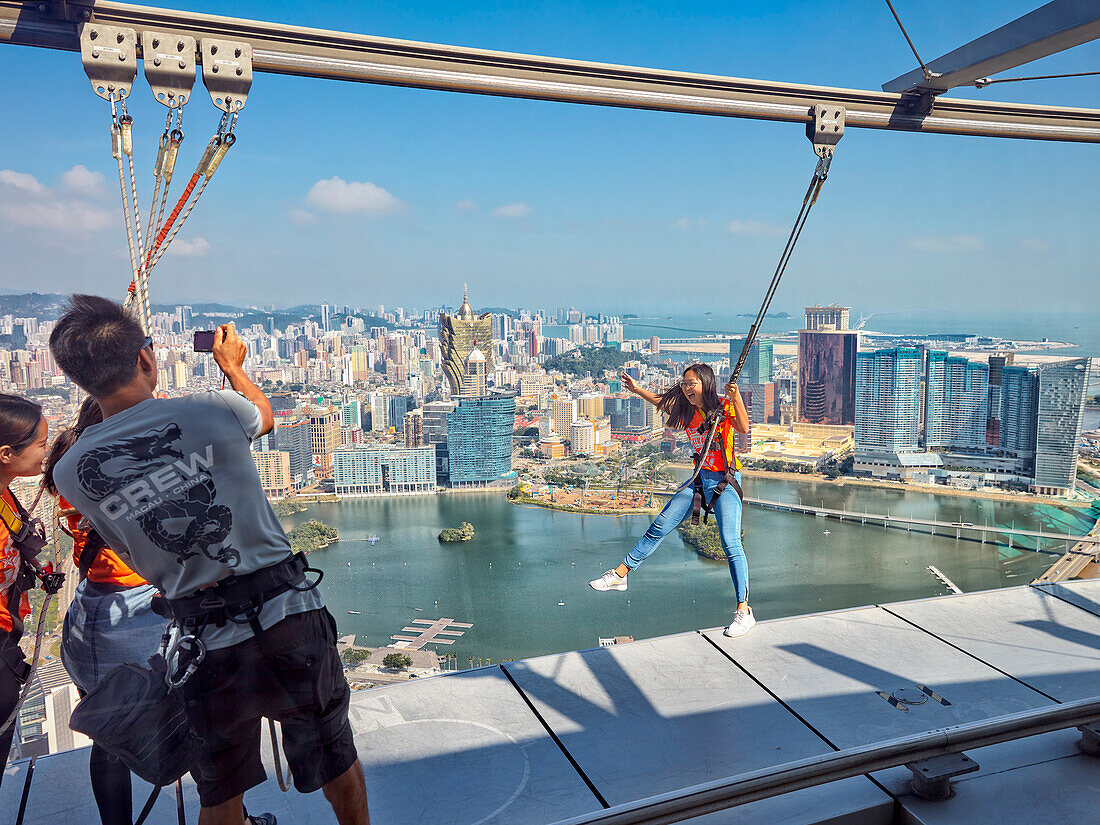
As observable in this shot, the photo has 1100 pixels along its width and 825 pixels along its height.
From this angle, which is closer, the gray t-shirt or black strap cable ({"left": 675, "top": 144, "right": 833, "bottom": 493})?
the gray t-shirt

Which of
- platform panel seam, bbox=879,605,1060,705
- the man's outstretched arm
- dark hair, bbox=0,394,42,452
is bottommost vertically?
platform panel seam, bbox=879,605,1060,705

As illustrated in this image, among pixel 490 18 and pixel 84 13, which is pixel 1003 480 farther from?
pixel 84 13

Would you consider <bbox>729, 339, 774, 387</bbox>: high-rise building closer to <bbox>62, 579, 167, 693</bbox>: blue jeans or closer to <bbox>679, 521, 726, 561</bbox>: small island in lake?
<bbox>679, 521, 726, 561</bbox>: small island in lake

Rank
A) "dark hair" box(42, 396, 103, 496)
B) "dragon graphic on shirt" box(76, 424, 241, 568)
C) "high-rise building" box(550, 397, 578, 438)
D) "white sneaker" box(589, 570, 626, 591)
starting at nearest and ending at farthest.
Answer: "dragon graphic on shirt" box(76, 424, 241, 568)
"dark hair" box(42, 396, 103, 496)
"white sneaker" box(589, 570, 626, 591)
"high-rise building" box(550, 397, 578, 438)

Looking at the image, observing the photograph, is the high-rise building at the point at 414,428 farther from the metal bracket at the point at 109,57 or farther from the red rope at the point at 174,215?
the metal bracket at the point at 109,57

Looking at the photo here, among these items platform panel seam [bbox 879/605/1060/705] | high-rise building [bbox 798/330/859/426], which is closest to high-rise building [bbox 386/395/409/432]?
high-rise building [bbox 798/330/859/426]

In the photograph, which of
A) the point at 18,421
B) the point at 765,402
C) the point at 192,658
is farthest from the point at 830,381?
the point at 18,421

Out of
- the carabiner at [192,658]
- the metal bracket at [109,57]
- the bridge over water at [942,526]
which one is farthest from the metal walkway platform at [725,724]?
the metal bracket at [109,57]

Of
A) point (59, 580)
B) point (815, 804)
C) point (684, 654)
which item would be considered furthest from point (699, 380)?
point (59, 580)
